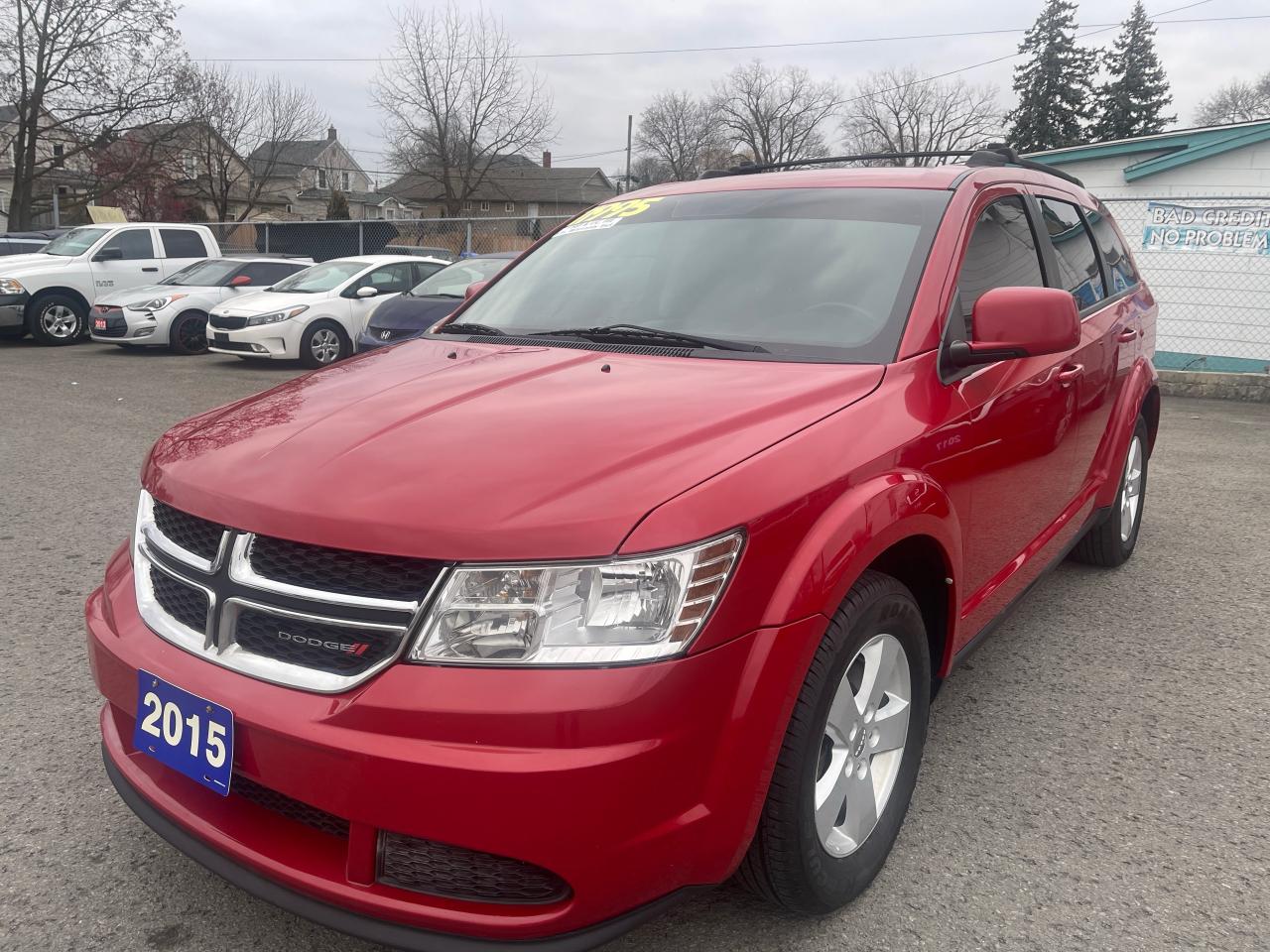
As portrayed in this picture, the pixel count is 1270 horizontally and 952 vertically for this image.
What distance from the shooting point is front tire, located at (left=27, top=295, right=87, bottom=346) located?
14055mm

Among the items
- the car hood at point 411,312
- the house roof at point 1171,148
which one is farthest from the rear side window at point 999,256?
the house roof at point 1171,148

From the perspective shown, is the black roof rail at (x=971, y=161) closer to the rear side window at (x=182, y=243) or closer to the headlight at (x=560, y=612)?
the headlight at (x=560, y=612)

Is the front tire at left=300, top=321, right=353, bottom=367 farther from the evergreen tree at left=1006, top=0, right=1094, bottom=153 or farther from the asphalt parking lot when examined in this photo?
the evergreen tree at left=1006, top=0, right=1094, bottom=153

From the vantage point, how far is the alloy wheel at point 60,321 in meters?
14.2

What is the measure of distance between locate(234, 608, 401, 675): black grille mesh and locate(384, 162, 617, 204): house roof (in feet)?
204

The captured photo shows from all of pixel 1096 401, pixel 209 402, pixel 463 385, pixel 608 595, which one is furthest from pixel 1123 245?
pixel 209 402

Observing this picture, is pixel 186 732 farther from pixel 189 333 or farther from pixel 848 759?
pixel 189 333

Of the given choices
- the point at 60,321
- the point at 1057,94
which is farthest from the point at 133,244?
the point at 1057,94

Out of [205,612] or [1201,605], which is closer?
[205,612]

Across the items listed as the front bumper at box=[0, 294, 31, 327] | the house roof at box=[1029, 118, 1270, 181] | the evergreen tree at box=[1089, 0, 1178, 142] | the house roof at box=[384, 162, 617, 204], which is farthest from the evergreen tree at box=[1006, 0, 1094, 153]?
the front bumper at box=[0, 294, 31, 327]

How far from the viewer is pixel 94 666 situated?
2182 mm

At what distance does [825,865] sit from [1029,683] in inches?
66.3

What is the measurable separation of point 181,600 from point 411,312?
29.0 ft

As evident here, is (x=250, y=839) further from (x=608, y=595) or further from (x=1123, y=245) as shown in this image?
(x=1123, y=245)
